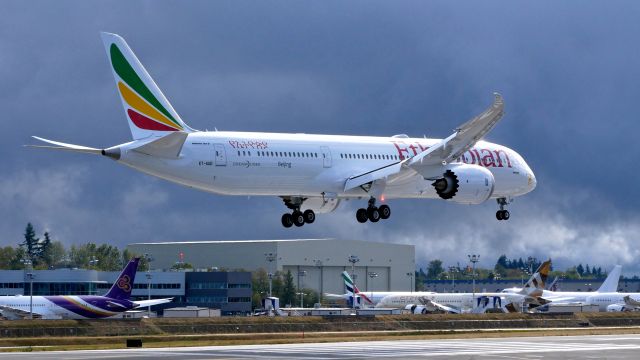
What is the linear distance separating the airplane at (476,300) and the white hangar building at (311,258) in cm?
2697

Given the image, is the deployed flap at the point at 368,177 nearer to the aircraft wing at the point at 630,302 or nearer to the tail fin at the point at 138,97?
the tail fin at the point at 138,97

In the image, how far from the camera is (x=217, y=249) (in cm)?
17838

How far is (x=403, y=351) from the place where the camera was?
5891 cm

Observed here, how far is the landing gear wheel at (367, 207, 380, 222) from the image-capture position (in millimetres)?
69438

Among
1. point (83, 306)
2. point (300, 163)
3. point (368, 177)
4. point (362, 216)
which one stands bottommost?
point (83, 306)

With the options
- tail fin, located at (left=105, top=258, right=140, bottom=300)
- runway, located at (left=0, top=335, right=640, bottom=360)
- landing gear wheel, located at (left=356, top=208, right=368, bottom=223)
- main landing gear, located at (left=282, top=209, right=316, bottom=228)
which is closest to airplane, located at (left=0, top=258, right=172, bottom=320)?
tail fin, located at (left=105, top=258, right=140, bottom=300)

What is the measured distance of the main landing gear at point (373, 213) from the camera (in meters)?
69.4

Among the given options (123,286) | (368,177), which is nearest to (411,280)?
(123,286)

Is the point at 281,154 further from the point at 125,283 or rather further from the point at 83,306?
the point at 125,283

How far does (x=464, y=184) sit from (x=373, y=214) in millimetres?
5678

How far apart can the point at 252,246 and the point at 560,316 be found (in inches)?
2887

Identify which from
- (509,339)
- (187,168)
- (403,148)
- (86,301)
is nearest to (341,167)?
(403,148)

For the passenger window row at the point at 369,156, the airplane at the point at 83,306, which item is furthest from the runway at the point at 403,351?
the airplane at the point at 83,306

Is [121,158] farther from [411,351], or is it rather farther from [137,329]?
[137,329]
